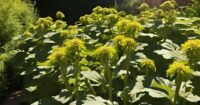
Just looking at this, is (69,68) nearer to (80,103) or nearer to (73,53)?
(73,53)

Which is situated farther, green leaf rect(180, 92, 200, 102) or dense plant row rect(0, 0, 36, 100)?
dense plant row rect(0, 0, 36, 100)

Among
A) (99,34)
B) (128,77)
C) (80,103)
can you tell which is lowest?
(80,103)

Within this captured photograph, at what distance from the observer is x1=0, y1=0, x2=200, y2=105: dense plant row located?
249 centimetres

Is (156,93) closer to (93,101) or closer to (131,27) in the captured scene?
(93,101)

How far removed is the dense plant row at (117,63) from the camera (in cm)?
249

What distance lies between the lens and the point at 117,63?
292 cm

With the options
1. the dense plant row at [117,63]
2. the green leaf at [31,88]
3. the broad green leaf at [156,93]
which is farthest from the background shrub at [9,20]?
the broad green leaf at [156,93]

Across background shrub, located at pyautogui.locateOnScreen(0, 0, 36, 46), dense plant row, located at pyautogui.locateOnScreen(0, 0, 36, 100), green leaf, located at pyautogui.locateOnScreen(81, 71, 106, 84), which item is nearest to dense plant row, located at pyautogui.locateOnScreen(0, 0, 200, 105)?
green leaf, located at pyautogui.locateOnScreen(81, 71, 106, 84)

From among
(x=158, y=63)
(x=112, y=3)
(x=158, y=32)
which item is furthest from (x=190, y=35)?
(x=112, y=3)

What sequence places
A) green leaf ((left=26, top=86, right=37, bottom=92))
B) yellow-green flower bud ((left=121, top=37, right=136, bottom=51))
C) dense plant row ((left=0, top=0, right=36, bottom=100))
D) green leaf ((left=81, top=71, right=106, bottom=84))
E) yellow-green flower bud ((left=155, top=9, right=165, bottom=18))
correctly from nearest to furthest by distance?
yellow-green flower bud ((left=121, top=37, right=136, bottom=51)) < green leaf ((left=81, top=71, right=106, bottom=84)) < green leaf ((left=26, top=86, right=37, bottom=92)) < yellow-green flower bud ((left=155, top=9, right=165, bottom=18)) < dense plant row ((left=0, top=0, right=36, bottom=100))

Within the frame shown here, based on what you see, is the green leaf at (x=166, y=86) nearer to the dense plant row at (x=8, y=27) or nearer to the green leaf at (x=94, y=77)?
the green leaf at (x=94, y=77)

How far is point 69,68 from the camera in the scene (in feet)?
9.85

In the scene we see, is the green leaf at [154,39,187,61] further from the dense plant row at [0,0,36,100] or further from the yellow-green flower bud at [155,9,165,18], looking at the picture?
the dense plant row at [0,0,36,100]

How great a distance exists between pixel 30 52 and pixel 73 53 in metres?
1.66
